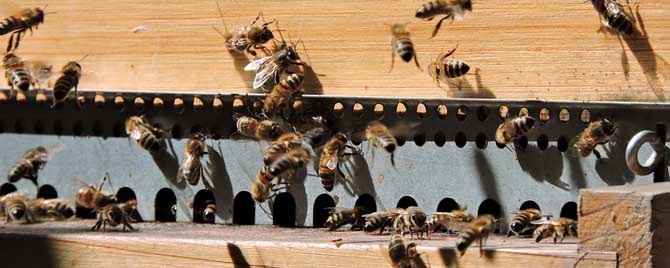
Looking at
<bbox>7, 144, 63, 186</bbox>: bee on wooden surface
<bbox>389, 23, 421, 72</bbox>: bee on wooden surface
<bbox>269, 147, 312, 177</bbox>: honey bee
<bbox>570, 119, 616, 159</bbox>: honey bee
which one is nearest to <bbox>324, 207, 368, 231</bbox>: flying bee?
<bbox>269, 147, 312, 177</bbox>: honey bee

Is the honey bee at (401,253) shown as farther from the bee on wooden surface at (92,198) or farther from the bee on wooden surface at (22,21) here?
the bee on wooden surface at (22,21)

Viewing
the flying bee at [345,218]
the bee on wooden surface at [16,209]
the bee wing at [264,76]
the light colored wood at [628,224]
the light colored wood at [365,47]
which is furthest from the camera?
the bee on wooden surface at [16,209]

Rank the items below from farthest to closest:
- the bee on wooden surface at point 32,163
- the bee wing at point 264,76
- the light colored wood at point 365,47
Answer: the bee on wooden surface at point 32,163, the bee wing at point 264,76, the light colored wood at point 365,47

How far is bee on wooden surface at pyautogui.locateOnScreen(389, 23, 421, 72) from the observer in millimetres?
5164

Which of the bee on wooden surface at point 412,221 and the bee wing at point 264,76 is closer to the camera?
the bee on wooden surface at point 412,221

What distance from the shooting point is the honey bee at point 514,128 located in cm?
505

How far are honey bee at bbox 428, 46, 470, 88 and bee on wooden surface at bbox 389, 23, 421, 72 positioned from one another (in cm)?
10

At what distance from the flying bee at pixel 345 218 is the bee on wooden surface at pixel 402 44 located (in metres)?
0.64

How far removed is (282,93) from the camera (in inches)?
216

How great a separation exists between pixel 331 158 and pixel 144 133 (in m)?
0.98

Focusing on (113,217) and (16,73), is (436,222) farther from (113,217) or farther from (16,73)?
(16,73)

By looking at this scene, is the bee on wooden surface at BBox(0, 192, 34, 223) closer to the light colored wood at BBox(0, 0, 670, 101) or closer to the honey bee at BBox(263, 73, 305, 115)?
the light colored wood at BBox(0, 0, 670, 101)

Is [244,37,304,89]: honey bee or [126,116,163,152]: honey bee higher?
[244,37,304,89]: honey bee

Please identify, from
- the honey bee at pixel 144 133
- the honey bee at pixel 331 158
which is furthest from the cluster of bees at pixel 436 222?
the honey bee at pixel 144 133
